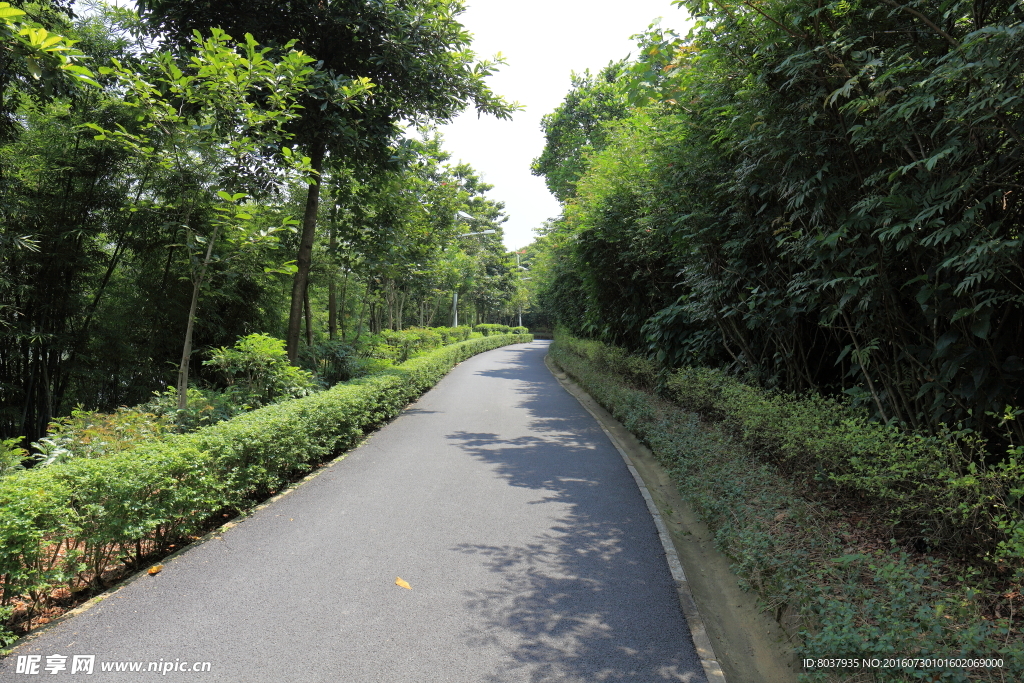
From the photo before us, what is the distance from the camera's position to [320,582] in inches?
143

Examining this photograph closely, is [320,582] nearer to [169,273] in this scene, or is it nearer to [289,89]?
[289,89]

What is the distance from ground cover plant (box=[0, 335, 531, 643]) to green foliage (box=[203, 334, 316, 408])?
5.97ft

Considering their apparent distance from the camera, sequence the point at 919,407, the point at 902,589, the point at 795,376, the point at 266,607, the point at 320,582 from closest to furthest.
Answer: the point at 902,589
the point at 266,607
the point at 320,582
the point at 919,407
the point at 795,376

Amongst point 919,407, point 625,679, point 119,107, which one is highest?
point 119,107

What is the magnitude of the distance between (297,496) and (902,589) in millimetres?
5067

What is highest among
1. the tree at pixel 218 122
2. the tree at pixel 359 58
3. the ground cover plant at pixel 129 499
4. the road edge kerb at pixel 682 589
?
the tree at pixel 359 58

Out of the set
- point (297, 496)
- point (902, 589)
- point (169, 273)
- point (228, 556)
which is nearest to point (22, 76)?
point (169, 273)

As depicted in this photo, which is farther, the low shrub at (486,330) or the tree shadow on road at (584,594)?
the low shrub at (486,330)

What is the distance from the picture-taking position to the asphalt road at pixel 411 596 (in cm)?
278

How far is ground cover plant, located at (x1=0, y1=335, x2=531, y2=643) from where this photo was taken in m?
2.93

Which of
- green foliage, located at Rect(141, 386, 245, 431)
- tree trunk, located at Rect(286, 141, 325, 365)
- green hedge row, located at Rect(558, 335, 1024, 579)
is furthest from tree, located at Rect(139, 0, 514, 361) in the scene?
green hedge row, located at Rect(558, 335, 1024, 579)

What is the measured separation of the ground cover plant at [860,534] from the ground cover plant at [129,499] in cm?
410

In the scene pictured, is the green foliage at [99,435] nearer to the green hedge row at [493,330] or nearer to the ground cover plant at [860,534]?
the ground cover plant at [860,534]

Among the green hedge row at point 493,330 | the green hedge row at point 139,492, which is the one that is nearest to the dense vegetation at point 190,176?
the green hedge row at point 139,492
